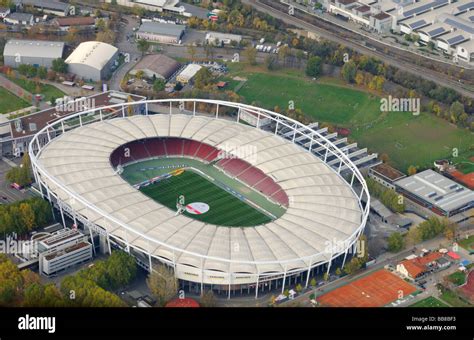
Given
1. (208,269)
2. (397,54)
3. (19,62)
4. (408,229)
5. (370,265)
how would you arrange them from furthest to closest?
(397,54), (19,62), (408,229), (370,265), (208,269)

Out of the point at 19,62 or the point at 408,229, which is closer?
the point at 408,229

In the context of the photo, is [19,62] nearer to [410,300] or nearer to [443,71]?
[443,71]

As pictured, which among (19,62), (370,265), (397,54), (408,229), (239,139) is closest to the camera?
(370,265)

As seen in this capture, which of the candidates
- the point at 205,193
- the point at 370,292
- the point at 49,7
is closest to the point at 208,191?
the point at 205,193

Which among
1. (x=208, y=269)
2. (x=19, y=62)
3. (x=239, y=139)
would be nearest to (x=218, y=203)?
(x=239, y=139)

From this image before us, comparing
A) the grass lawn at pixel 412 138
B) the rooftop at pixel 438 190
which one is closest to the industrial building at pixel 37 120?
the grass lawn at pixel 412 138

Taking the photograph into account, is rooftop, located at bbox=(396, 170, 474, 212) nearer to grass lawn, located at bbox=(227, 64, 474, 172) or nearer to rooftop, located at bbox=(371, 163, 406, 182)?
rooftop, located at bbox=(371, 163, 406, 182)

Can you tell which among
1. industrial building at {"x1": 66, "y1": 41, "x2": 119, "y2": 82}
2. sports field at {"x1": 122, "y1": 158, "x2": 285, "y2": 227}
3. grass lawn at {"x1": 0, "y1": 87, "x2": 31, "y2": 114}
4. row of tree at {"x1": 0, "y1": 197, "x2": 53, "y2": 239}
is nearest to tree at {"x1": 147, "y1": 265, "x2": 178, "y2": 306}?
sports field at {"x1": 122, "y1": 158, "x2": 285, "y2": 227}
